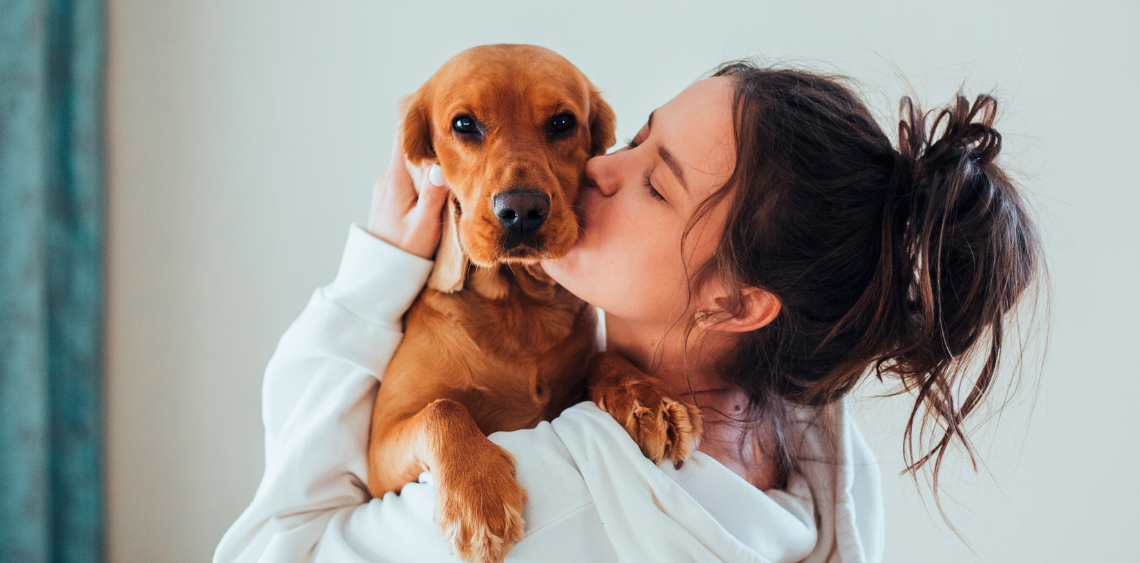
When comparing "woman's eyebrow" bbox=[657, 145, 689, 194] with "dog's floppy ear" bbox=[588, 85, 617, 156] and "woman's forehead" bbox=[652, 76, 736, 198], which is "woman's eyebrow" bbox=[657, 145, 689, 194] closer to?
"woman's forehead" bbox=[652, 76, 736, 198]

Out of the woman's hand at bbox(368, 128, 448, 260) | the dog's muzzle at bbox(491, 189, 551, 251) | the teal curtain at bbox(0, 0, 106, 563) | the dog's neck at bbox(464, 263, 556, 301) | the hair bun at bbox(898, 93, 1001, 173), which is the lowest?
the teal curtain at bbox(0, 0, 106, 563)

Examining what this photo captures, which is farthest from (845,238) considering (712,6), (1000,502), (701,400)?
(1000,502)

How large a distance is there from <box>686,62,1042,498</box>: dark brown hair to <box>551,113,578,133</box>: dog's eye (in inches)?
13.1

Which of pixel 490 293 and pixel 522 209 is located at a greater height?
pixel 522 209

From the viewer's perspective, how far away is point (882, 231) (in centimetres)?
110

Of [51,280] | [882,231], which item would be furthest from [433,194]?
[51,280]

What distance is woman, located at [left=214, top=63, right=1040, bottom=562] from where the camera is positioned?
100 centimetres

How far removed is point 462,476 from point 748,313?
584mm

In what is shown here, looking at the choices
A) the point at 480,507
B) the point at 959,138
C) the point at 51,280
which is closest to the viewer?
the point at 480,507

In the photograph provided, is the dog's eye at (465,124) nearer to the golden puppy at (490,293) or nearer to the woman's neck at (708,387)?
the golden puppy at (490,293)

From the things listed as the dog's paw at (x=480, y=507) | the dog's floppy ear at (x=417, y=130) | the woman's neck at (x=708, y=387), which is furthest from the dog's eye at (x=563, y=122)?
the dog's paw at (x=480, y=507)

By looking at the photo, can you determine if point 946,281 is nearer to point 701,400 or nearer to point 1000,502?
point 701,400

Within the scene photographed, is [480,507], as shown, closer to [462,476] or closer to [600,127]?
[462,476]

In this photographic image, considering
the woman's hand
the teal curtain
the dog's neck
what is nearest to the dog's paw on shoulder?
the dog's neck
